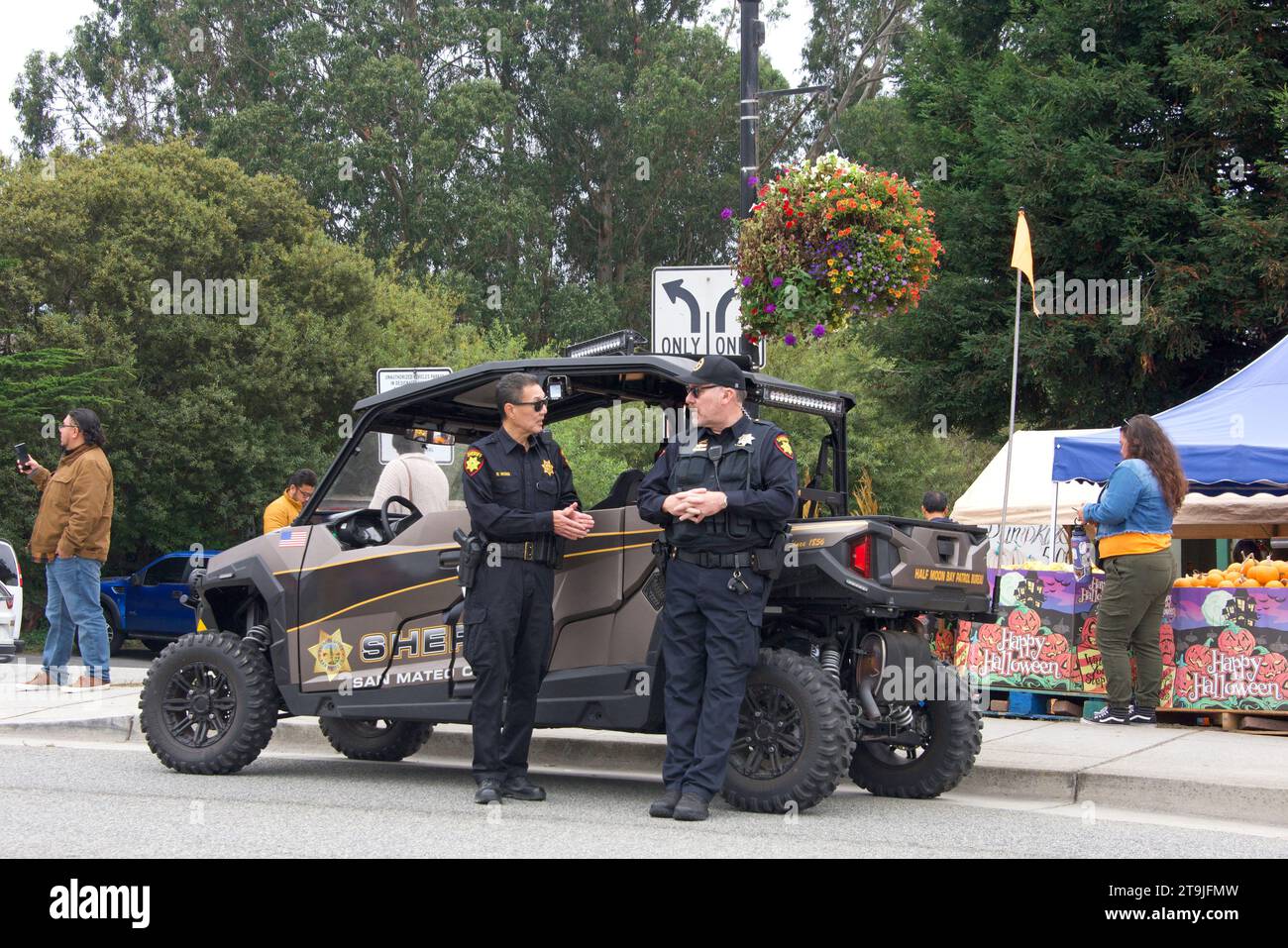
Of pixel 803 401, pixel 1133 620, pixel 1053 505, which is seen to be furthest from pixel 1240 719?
pixel 1053 505

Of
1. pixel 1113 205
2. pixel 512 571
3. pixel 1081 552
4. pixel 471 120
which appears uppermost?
pixel 471 120

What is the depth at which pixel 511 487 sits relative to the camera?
727 centimetres

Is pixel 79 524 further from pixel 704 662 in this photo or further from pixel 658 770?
pixel 704 662

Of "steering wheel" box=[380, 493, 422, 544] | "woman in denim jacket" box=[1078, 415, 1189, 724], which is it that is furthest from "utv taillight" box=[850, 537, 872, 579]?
"woman in denim jacket" box=[1078, 415, 1189, 724]

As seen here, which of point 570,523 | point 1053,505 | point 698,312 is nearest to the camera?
point 570,523

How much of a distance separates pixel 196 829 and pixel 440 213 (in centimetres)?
3815

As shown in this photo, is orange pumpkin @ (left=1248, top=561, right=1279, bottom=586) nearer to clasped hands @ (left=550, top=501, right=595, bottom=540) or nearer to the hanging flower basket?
the hanging flower basket

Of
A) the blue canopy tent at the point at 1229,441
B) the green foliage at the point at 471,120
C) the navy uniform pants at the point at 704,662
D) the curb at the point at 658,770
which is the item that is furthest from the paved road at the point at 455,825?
the green foliage at the point at 471,120

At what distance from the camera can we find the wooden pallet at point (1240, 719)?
10.1 metres

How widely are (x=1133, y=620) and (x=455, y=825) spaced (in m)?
5.43

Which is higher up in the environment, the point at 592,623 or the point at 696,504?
the point at 696,504

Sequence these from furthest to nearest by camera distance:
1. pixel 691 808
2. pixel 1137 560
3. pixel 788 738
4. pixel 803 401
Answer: pixel 1137 560, pixel 803 401, pixel 788 738, pixel 691 808

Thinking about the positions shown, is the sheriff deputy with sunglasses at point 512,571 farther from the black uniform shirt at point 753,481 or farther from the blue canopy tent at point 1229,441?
the blue canopy tent at point 1229,441

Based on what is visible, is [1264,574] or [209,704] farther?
[1264,574]
